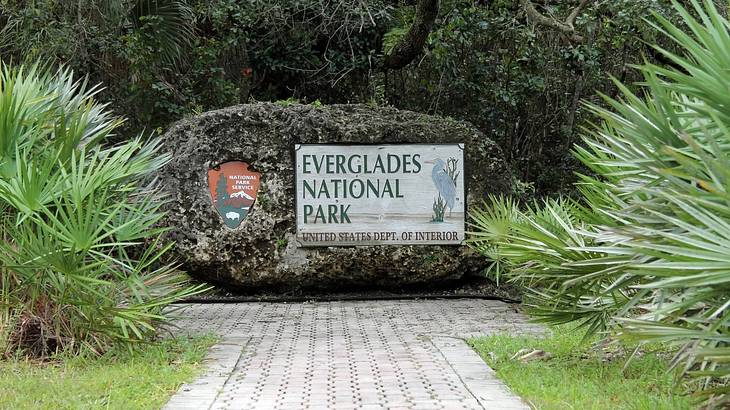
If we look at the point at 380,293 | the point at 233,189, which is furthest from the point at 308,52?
the point at 380,293

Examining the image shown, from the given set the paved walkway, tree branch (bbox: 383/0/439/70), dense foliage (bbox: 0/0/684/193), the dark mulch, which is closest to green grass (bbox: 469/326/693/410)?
the paved walkway

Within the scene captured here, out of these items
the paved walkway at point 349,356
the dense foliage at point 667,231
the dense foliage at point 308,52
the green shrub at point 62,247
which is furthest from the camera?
the dense foliage at point 308,52

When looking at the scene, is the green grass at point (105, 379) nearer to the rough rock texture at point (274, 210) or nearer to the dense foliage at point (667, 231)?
the dense foliage at point (667, 231)

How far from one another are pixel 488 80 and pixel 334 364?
27.6 ft

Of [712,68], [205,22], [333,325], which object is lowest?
[333,325]

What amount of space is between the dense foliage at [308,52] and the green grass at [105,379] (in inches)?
275

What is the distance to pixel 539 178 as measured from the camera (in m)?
14.4

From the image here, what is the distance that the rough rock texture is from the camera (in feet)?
30.7

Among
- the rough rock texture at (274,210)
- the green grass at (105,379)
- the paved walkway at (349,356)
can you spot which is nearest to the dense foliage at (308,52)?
the rough rock texture at (274,210)

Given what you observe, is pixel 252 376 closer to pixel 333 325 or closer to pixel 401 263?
pixel 333 325

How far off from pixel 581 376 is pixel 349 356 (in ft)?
5.47

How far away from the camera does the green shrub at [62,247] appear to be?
556 cm

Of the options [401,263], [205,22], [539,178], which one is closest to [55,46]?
[205,22]

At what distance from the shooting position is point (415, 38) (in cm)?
1157
